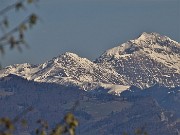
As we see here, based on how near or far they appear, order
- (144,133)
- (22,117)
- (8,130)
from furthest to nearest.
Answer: (144,133)
(22,117)
(8,130)

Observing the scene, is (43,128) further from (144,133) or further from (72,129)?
(144,133)

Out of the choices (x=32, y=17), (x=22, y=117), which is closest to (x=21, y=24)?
(x=32, y=17)

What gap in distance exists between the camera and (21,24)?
22.6m

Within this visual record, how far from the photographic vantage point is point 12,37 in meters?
22.0

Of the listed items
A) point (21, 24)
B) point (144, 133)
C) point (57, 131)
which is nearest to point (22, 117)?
→ point (57, 131)

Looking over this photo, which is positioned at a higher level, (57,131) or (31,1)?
(31,1)

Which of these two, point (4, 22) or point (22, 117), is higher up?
point (4, 22)

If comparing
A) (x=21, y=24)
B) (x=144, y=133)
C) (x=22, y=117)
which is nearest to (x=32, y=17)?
(x=21, y=24)

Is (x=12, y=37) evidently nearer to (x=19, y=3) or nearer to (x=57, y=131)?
(x=19, y=3)

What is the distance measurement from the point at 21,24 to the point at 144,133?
607cm

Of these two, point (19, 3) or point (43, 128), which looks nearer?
point (19, 3)

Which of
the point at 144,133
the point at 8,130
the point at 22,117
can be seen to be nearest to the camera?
the point at 8,130

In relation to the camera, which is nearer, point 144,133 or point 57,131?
point 57,131

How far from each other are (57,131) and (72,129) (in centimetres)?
69
